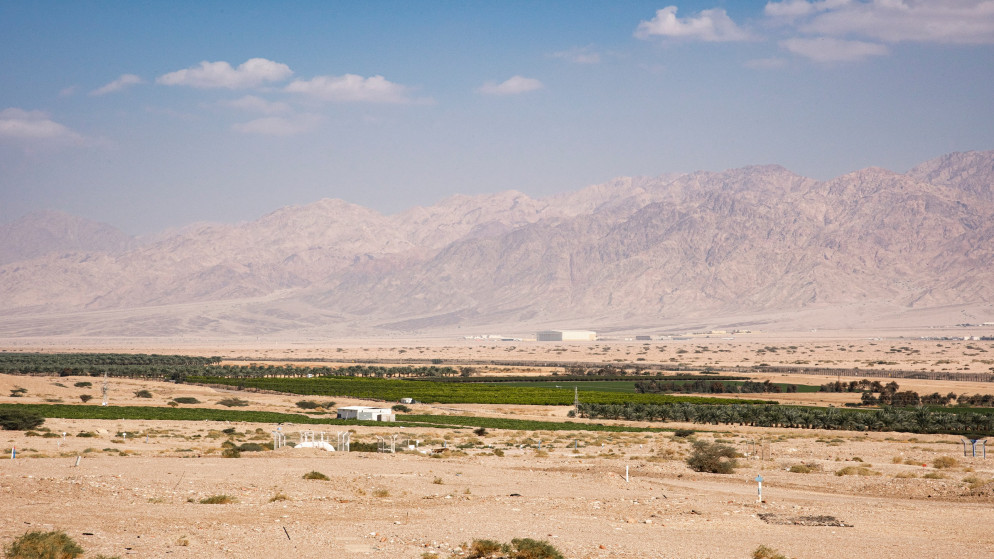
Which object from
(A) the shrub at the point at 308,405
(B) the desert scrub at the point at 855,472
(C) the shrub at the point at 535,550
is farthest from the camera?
(A) the shrub at the point at 308,405

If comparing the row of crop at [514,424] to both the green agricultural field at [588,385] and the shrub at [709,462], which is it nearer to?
the shrub at [709,462]

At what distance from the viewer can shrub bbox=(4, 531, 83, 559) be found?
1467 cm

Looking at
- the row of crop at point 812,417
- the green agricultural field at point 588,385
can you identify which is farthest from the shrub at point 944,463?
the green agricultural field at point 588,385

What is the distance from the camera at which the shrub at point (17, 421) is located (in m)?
40.7

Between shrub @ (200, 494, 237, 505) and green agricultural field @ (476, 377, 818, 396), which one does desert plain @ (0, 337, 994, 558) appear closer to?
shrub @ (200, 494, 237, 505)

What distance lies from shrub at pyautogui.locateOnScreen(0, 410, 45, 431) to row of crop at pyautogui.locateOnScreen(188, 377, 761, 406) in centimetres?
3361

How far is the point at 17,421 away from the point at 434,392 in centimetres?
4166

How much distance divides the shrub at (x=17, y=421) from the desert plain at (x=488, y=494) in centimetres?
117

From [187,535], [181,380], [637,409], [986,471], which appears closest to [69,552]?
[187,535]

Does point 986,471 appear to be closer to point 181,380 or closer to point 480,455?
point 480,455

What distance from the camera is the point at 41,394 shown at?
6712cm

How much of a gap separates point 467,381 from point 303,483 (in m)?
71.1

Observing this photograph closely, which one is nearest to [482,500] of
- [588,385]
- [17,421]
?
[17,421]

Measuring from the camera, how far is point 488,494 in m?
25.3
